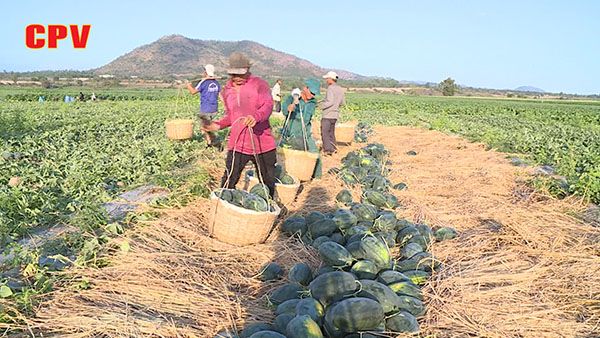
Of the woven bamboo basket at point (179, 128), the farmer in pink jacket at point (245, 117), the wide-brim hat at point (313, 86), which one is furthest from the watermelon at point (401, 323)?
the woven bamboo basket at point (179, 128)

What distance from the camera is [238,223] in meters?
4.55

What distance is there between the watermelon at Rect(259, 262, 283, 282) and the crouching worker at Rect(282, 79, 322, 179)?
3.50 metres

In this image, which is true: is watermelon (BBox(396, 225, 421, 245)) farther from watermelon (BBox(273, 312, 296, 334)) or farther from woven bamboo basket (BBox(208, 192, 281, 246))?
watermelon (BBox(273, 312, 296, 334))

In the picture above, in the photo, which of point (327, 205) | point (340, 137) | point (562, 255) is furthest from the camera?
point (340, 137)

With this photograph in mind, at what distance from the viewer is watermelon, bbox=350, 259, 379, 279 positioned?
3459 millimetres

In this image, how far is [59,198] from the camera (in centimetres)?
644

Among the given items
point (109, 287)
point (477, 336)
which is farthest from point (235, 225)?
point (477, 336)

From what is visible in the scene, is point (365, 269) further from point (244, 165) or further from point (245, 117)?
point (244, 165)

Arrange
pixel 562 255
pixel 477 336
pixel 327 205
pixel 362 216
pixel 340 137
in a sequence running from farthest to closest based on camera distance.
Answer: pixel 340 137 < pixel 327 205 < pixel 362 216 < pixel 562 255 < pixel 477 336

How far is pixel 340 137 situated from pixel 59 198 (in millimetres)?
7647

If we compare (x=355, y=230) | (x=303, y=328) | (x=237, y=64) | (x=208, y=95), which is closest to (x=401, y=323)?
(x=303, y=328)

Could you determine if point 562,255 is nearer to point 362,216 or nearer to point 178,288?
point 362,216

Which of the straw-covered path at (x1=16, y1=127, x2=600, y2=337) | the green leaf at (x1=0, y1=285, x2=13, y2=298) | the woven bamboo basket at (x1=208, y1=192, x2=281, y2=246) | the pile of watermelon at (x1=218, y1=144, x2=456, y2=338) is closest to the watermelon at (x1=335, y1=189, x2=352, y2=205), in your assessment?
the straw-covered path at (x1=16, y1=127, x2=600, y2=337)

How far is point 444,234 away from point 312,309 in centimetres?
279
